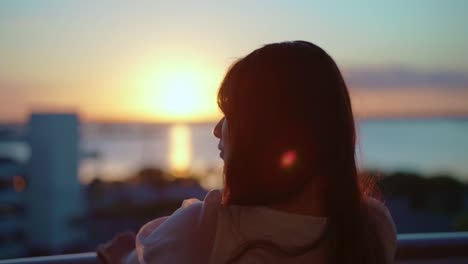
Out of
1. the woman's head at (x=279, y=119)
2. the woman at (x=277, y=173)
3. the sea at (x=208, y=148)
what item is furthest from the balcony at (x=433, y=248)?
the sea at (x=208, y=148)

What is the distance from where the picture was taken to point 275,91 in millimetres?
1199

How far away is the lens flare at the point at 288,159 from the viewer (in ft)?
3.96

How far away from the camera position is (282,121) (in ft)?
3.92

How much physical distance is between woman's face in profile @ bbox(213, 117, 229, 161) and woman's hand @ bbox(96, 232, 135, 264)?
31cm

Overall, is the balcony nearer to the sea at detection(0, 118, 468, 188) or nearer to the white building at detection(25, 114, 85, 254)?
the sea at detection(0, 118, 468, 188)

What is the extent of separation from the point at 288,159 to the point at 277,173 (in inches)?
1.3

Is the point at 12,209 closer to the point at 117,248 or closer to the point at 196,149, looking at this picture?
the point at 196,149

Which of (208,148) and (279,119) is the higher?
(279,119)

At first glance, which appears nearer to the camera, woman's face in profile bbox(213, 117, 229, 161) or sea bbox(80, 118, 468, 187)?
woman's face in profile bbox(213, 117, 229, 161)

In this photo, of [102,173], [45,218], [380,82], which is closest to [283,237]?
[380,82]

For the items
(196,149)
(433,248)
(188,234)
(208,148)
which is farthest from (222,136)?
(196,149)

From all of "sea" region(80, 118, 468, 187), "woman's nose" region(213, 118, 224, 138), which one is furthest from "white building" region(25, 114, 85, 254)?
"woman's nose" region(213, 118, 224, 138)

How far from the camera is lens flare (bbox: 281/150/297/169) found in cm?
121

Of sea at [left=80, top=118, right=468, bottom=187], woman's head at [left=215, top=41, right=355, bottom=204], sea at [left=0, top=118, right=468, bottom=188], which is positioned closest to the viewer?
woman's head at [left=215, top=41, right=355, bottom=204]
